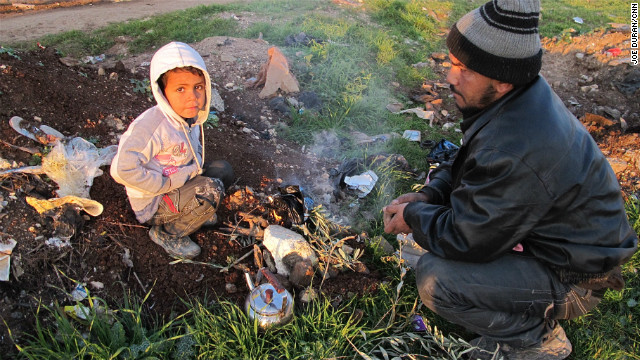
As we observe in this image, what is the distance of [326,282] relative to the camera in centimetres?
285

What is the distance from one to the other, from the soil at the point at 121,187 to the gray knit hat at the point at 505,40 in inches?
64.6

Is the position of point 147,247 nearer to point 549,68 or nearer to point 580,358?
point 580,358

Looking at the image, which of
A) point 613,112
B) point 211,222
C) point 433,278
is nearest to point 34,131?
point 211,222

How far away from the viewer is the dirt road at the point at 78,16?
281 inches

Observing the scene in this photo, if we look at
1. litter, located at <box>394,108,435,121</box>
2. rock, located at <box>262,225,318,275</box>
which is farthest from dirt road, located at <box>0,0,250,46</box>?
rock, located at <box>262,225,318,275</box>

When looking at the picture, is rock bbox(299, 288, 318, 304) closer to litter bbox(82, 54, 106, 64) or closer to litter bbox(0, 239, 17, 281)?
litter bbox(0, 239, 17, 281)

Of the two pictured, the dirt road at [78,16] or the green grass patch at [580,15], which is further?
the green grass patch at [580,15]

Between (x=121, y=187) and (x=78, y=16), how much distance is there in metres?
6.67

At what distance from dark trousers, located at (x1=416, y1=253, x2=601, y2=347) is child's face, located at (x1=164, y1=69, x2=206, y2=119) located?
1.88m

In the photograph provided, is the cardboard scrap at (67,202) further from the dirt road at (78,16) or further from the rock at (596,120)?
the rock at (596,120)

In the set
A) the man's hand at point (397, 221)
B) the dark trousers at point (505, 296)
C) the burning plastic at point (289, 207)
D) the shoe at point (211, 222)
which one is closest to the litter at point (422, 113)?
the burning plastic at point (289, 207)

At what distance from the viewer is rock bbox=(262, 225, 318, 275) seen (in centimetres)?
287

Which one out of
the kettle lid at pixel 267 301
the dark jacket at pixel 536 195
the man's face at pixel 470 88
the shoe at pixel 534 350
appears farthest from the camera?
the shoe at pixel 534 350

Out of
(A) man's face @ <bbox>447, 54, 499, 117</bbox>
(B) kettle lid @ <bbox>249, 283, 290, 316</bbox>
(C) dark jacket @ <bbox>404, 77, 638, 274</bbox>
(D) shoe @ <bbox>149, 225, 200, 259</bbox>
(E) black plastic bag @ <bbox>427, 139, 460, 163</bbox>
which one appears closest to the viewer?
(C) dark jacket @ <bbox>404, 77, 638, 274</bbox>
